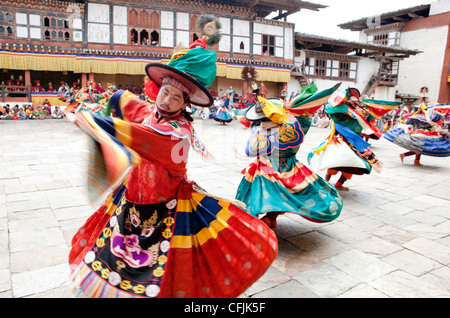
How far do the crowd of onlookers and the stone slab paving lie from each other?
39.0ft

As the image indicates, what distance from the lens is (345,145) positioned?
195 inches

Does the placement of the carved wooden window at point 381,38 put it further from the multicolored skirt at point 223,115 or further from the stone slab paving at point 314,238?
the stone slab paving at point 314,238

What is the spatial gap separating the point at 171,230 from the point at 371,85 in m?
27.5

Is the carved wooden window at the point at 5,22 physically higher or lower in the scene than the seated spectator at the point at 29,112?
higher

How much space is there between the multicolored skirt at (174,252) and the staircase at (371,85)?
26435 mm

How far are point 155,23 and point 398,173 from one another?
17.5 meters

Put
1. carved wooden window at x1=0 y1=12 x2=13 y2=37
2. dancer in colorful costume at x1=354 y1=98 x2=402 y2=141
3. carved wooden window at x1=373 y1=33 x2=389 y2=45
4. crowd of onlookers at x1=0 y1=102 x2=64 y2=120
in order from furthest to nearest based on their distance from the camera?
carved wooden window at x1=373 y1=33 x2=389 y2=45 → carved wooden window at x1=0 y1=12 x2=13 y2=37 → crowd of onlookers at x1=0 y1=102 x2=64 y2=120 → dancer in colorful costume at x1=354 y1=98 x2=402 y2=141

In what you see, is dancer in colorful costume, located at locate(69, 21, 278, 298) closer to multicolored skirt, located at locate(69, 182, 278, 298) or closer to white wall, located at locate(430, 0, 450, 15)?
multicolored skirt, located at locate(69, 182, 278, 298)

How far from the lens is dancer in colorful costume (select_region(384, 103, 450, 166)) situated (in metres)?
7.34

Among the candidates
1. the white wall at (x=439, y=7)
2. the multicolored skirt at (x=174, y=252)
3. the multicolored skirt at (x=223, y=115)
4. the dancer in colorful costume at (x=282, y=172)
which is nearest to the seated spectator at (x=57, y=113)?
the multicolored skirt at (x=223, y=115)

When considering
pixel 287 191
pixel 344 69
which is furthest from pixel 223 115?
pixel 287 191

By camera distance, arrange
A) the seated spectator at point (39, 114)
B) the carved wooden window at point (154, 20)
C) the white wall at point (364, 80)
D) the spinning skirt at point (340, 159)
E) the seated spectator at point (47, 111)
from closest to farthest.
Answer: the spinning skirt at point (340, 159), the seated spectator at point (39, 114), the seated spectator at point (47, 111), the carved wooden window at point (154, 20), the white wall at point (364, 80)

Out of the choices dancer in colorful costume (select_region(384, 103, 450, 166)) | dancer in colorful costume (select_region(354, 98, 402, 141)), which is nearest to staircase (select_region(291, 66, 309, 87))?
dancer in colorful costume (select_region(384, 103, 450, 166))

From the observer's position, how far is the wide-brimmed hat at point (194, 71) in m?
1.99
